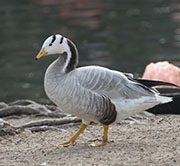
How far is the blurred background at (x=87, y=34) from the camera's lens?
1600cm

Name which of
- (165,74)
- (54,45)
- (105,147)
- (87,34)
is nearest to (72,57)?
(54,45)

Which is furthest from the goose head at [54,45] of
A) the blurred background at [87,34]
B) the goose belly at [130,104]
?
the blurred background at [87,34]

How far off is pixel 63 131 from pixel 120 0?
2567 cm

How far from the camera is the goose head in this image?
648 cm

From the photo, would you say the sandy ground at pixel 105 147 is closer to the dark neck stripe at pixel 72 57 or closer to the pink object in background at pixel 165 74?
the dark neck stripe at pixel 72 57

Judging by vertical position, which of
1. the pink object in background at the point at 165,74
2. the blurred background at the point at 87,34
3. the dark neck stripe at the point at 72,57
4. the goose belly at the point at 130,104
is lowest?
the blurred background at the point at 87,34

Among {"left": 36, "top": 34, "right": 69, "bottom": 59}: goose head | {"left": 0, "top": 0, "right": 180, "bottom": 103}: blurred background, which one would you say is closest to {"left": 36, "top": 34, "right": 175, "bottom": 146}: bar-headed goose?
{"left": 36, "top": 34, "right": 69, "bottom": 59}: goose head

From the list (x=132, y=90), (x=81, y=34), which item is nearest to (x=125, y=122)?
(x=132, y=90)

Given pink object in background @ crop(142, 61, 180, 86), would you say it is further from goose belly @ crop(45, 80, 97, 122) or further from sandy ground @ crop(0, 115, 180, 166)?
goose belly @ crop(45, 80, 97, 122)

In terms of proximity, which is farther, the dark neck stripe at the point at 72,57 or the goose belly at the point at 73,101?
the dark neck stripe at the point at 72,57

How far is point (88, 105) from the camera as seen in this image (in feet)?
20.3

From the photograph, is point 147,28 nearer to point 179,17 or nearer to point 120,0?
point 179,17

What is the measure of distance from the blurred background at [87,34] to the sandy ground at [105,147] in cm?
572

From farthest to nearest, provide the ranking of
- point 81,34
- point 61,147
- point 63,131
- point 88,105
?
point 81,34 < point 63,131 < point 61,147 < point 88,105
